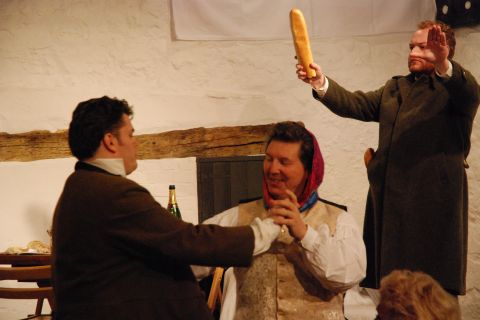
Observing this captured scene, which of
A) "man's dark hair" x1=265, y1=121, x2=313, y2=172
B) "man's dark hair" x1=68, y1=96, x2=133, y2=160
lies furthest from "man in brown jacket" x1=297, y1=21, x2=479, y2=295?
"man's dark hair" x1=68, y1=96, x2=133, y2=160

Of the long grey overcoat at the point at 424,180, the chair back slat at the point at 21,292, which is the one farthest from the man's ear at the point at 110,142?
the chair back slat at the point at 21,292

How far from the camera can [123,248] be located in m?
1.66

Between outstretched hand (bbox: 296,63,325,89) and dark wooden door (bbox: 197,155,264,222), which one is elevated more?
outstretched hand (bbox: 296,63,325,89)

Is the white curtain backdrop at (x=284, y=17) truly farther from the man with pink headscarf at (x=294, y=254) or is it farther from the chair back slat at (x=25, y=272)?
the man with pink headscarf at (x=294, y=254)

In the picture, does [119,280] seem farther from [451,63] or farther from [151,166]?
[151,166]

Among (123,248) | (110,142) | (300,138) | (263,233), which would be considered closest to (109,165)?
(110,142)

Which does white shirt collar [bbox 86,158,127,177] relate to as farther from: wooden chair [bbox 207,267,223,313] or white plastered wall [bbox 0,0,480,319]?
white plastered wall [bbox 0,0,480,319]

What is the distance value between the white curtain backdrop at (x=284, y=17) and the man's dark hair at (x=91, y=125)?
2569 millimetres

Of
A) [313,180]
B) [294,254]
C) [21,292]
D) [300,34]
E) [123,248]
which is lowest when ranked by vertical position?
[21,292]

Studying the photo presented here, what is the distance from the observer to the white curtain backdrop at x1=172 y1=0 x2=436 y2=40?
13.2 feet

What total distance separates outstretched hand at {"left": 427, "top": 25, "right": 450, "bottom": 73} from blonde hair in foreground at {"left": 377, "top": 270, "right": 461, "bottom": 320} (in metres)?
1.00

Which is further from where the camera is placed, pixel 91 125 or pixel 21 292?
pixel 21 292

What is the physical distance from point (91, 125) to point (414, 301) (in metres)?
1.02

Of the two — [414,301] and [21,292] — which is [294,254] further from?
[21,292]
